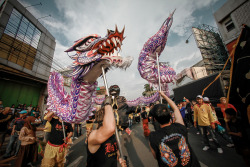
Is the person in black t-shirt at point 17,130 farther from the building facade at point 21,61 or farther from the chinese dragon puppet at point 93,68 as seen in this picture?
the building facade at point 21,61

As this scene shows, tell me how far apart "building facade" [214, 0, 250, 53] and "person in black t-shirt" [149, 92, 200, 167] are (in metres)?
12.6

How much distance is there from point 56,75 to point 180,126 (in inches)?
113

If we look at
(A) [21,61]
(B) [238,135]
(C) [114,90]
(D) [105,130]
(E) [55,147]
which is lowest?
(E) [55,147]

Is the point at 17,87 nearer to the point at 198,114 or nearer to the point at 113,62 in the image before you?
the point at 113,62

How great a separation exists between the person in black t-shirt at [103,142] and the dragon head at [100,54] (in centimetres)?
62

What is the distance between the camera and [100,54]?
1.56 metres

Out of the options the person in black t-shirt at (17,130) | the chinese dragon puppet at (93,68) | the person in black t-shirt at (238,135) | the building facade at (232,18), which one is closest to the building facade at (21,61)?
the person in black t-shirt at (17,130)

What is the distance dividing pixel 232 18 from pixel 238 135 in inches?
508

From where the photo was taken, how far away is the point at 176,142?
1.26m

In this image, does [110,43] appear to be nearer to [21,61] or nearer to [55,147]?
[55,147]

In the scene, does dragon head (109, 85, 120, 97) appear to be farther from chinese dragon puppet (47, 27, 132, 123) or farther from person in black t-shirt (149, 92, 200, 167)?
person in black t-shirt (149, 92, 200, 167)

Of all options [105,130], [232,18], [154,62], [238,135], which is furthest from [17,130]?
[232,18]

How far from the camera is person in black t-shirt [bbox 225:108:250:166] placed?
159 cm

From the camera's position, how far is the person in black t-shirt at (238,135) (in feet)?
5.22
